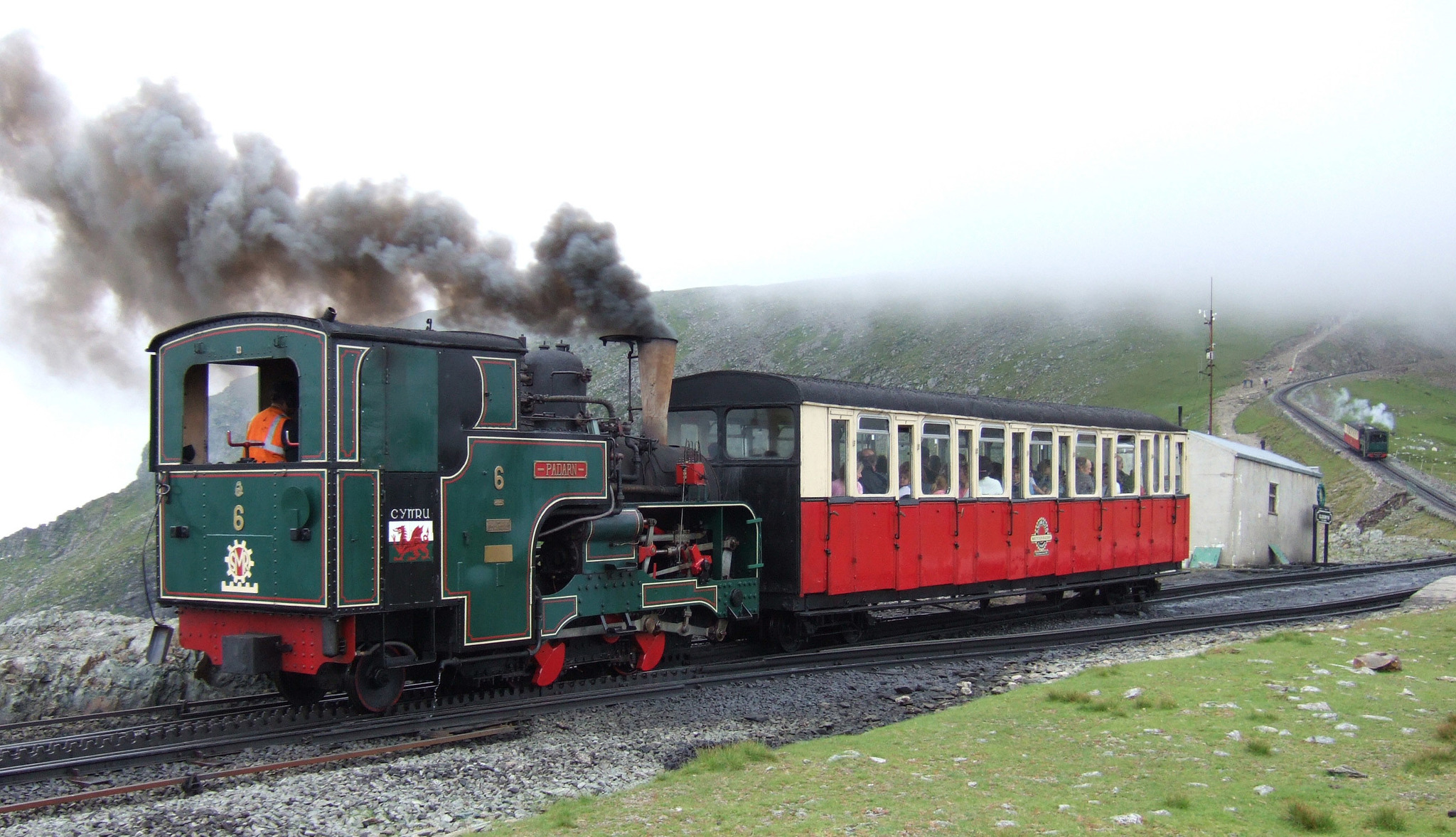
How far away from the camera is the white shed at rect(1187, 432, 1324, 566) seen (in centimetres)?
3231

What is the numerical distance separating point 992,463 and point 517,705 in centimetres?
883

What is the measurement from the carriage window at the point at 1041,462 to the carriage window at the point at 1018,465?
20 centimetres

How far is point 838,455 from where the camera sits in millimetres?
13281

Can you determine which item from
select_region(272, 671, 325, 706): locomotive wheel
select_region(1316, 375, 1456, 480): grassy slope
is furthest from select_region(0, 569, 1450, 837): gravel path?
select_region(1316, 375, 1456, 480): grassy slope

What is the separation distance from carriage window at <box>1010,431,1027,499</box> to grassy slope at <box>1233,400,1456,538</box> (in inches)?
1267

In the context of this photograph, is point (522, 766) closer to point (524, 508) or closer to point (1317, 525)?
point (524, 508)

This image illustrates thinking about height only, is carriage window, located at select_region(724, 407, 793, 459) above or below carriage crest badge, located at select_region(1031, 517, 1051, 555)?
above

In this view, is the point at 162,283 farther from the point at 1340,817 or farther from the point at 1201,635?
the point at 1201,635

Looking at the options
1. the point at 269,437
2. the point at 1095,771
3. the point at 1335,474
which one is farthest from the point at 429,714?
the point at 1335,474

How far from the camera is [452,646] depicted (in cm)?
900

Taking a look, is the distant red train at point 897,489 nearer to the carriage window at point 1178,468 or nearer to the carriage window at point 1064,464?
the carriage window at point 1064,464

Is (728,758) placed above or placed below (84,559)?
above

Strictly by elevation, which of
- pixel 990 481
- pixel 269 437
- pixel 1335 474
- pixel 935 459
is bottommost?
pixel 1335 474

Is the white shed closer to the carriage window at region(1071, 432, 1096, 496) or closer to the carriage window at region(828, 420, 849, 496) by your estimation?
the carriage window at region(1071, 432, 1096, 496)
